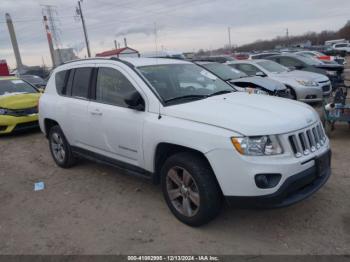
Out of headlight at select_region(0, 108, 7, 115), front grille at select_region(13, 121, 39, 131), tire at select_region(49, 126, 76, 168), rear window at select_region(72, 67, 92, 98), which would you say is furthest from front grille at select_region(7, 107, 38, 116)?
rear window at select_region(72, 67, 92, 98)

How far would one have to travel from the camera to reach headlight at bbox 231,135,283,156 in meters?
2.92

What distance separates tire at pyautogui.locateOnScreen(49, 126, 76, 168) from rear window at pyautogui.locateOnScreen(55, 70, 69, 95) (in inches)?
25.0

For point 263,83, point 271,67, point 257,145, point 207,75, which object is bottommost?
point 263,83

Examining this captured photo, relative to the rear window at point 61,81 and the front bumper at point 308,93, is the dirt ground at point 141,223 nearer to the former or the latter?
the rear window at point 61,81

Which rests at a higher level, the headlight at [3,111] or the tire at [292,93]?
the headlight at [3,111]

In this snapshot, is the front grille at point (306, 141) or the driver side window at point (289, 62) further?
the driver side window at point (289, 62)

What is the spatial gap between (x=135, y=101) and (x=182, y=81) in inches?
33.2

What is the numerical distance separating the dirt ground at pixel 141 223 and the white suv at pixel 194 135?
33 centimetres

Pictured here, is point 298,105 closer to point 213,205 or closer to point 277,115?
point 277,115

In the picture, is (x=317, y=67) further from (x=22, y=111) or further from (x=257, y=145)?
(x=257, y=145)

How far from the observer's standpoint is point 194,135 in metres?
3.16

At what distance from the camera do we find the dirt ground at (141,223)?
10.4ft

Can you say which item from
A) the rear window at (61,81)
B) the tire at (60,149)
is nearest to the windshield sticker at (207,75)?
the rear window at (61,81)

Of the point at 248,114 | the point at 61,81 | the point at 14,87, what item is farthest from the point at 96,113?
the point at 14,87
